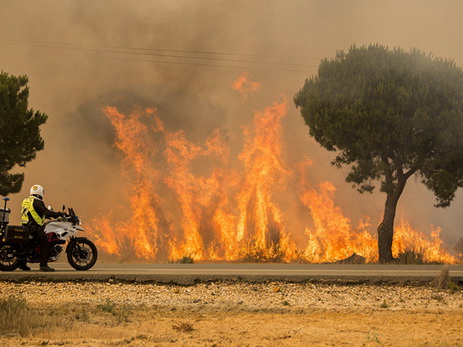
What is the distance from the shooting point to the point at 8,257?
15492mm

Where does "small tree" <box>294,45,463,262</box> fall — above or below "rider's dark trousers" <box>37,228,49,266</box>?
above

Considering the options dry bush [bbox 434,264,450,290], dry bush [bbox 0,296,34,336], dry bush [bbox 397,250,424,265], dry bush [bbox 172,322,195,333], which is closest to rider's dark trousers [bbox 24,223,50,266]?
dry bush [bbox 0,296,34,336]

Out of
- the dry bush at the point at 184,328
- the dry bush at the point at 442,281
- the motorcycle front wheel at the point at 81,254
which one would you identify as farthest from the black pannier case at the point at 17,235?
the dry bush at the point at 442,281

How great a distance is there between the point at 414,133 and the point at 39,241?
1831cm

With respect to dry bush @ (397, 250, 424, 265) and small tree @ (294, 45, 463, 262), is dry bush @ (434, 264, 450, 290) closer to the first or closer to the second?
dry bush @ (397, 250, 424, 265)

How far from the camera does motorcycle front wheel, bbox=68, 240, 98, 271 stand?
1597cm

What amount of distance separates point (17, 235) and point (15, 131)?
15.4 meters

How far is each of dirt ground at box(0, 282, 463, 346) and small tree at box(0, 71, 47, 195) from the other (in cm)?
1654

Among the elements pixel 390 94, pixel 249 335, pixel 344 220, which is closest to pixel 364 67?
pixel 390 94

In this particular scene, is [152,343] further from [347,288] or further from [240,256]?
[240,256]

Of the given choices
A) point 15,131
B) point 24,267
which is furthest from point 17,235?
point 15,131

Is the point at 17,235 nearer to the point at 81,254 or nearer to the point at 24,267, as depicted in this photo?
the point at 24,267

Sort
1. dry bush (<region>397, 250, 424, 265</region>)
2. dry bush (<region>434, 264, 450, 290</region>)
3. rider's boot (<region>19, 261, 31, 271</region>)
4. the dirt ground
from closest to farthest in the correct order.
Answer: the dirt ground
dry bush (<region>434, 264, 450, 290</region>)
rider's boot (<region>19, 261, 31, 271</region>)
dry bush (<region>397, 250, 424, 265</region>)

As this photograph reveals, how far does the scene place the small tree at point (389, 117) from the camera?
27.4 m
